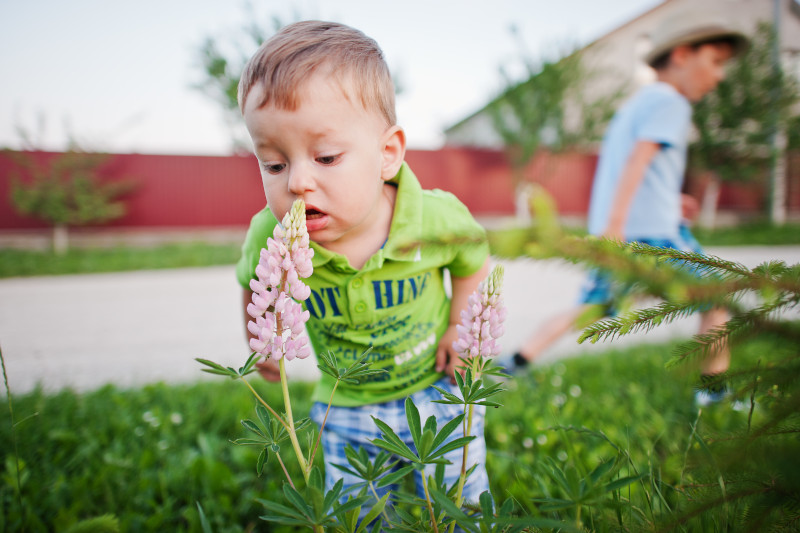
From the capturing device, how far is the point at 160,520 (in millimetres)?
1588

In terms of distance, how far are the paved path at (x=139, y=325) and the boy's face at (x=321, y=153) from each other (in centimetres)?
202

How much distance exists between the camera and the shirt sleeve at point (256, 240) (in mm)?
1318

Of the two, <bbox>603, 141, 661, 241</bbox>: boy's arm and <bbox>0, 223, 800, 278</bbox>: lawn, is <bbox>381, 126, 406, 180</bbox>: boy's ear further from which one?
<bbox>0, 223, 800, 278</bbox>: lawn

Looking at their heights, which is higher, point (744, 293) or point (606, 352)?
point (744, 293)

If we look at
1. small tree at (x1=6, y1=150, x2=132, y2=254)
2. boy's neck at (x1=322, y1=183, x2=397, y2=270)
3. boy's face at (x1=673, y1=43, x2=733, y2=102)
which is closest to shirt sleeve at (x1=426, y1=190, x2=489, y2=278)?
boy's neck at (x1=322, y1=183, x2=397, y2=270)

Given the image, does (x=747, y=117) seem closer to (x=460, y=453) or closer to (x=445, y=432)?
(x=460, y=453)

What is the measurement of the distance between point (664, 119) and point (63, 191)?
1409 centimetres

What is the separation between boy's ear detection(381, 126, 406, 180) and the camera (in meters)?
1.24

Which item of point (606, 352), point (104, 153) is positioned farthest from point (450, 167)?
point (606, 352)

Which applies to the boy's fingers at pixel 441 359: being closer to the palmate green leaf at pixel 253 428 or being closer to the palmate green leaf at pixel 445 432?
the palmate green leaf at pixel 445 432

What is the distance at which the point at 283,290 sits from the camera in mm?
836

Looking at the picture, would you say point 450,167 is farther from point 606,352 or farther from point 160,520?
point 160,520

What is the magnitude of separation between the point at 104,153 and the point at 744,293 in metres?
15.4

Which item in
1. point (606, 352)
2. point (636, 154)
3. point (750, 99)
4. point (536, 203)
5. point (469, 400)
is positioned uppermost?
point (750, 99)
